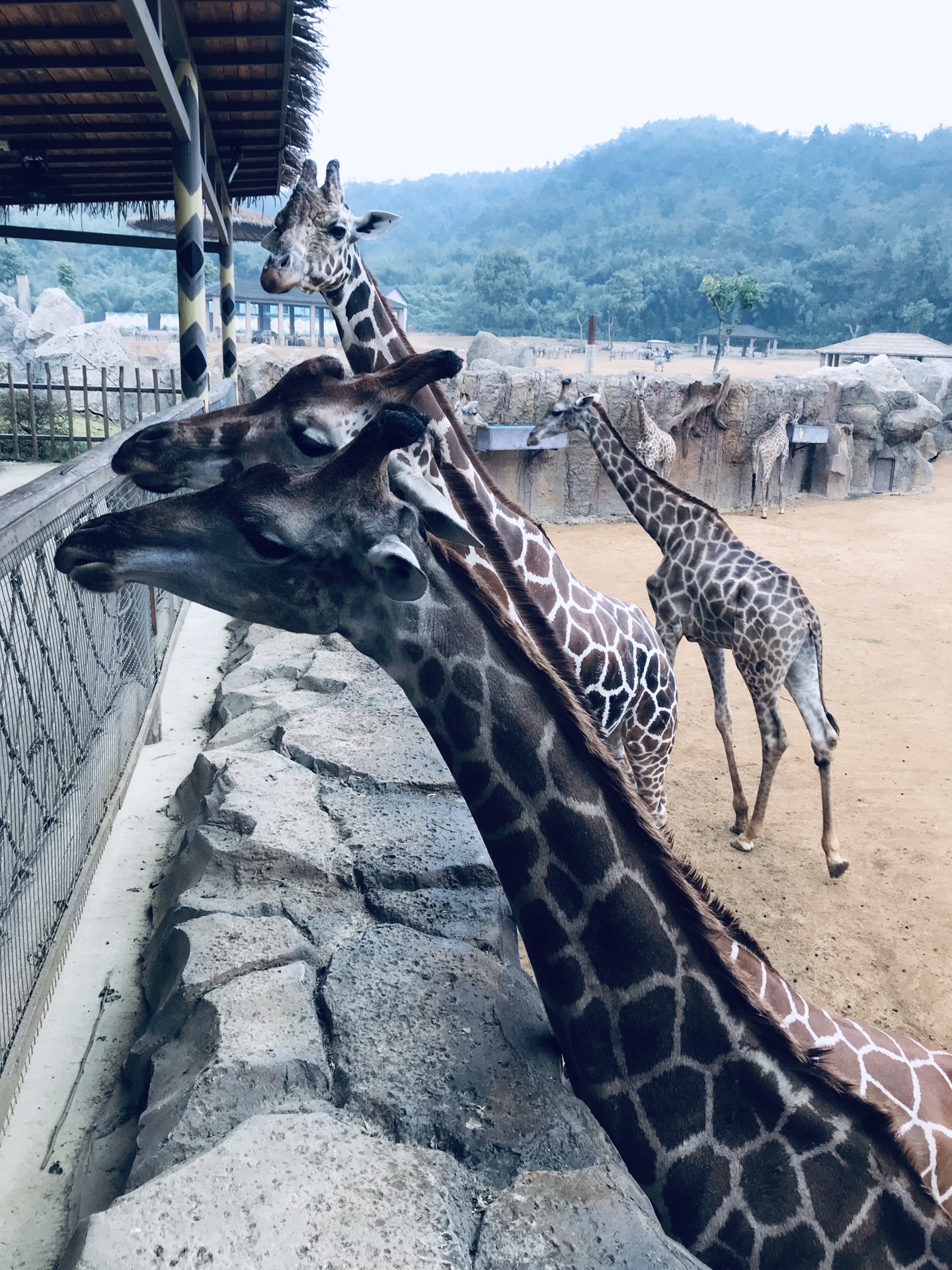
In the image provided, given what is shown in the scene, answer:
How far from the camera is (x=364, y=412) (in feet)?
10.5

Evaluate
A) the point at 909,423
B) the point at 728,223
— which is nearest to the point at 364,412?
the point at 909,423

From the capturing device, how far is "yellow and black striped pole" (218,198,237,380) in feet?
27.2

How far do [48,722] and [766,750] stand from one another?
156 inches

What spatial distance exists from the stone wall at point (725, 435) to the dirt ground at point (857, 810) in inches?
119

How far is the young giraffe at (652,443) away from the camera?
517 inches

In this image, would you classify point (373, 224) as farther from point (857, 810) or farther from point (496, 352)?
point (496, 352)

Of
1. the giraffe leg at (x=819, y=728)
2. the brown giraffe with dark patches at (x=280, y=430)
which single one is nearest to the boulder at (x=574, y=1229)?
the brown giraffe with dark patches at (x=280, y=430)

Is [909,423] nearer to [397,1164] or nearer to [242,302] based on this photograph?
[397,1164]

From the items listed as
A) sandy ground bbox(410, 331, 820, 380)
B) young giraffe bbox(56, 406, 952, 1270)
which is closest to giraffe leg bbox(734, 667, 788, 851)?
young giraffe bbox(56, 406, 952, 1270)

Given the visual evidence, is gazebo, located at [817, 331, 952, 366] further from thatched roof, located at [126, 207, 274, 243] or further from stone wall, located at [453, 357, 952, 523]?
thatched roof, located at [126, 207, 274, 243]

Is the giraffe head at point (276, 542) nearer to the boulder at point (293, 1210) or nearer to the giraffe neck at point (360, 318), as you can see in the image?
the boulder at point (293, 1210)

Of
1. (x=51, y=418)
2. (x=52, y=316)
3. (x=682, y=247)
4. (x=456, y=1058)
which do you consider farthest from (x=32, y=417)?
(x=682, y=247)

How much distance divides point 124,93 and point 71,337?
18.4m

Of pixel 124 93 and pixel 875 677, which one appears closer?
pixel 124 93
